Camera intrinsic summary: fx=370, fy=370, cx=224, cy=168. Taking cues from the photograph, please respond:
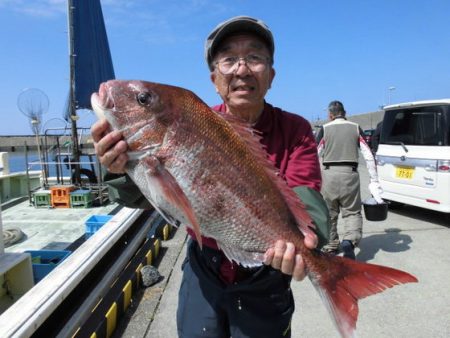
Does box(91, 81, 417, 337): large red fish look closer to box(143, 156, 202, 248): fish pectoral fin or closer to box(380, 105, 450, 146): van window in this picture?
box(143, 156, 202, 248): fish pectoral fin

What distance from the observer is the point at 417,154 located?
7.14 m

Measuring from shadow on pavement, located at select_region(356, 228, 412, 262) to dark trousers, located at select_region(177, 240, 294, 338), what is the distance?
388 cm

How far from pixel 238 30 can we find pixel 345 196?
168 inches

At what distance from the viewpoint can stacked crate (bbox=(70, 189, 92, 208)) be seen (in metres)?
8.70

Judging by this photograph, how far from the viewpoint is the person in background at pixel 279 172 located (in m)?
2.02

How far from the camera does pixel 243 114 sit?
6.91 feet

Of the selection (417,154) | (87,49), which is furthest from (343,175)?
(87,49)

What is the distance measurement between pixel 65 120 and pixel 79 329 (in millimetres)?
8394

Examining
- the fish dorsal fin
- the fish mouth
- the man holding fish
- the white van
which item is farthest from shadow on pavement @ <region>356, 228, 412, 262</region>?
the fish mouth

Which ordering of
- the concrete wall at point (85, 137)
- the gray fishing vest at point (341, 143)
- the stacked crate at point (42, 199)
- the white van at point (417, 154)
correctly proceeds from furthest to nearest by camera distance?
1. the concrete wall at point (85, 137)
2. the stacked crate at point (42, 199)
3. the white van at point (417, 154)
4. the gray fishing vest at point (341, 143)

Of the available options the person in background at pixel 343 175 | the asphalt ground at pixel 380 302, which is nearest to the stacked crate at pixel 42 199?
the asphalt ground at pixel 380 302

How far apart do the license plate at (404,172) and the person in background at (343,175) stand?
1.71m

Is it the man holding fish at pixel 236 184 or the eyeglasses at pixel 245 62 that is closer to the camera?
the man holding fish at pixel 236 184

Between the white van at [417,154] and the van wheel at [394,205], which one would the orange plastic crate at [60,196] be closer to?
the white van at [417,154]
